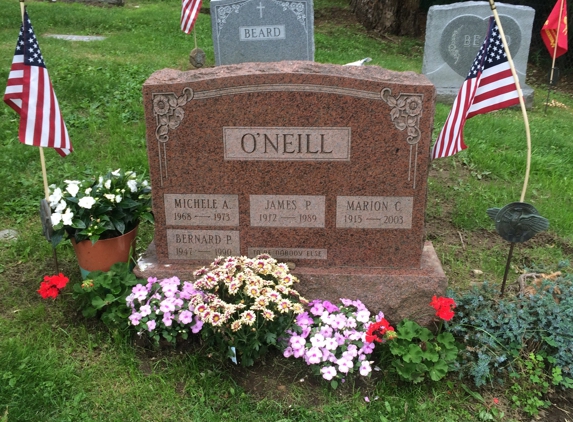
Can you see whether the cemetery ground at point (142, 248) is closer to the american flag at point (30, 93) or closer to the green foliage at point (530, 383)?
the green foliage at point (530, 383)

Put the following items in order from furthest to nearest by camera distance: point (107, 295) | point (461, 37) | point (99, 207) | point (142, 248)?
1. point (461, 37)
2. point (142, 248)
3. point (99, 207)
4. point (107, 295)

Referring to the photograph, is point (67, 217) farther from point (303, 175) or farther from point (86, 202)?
point (303, 175)

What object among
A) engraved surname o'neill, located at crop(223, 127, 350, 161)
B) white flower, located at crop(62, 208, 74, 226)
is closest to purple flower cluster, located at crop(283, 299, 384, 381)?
engraved surname o'neill, located at crop(223, 127, 350, 161)

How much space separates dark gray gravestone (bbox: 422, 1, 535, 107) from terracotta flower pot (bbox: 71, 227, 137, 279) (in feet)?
22.1

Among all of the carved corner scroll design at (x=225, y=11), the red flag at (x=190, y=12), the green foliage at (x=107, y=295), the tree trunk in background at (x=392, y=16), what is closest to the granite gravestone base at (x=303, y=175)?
the green foliage at (x=107, y=295)

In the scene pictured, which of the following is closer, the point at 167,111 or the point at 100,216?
the point at 167,111

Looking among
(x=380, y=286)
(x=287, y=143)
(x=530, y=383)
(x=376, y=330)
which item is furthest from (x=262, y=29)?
(x=530, y=383)

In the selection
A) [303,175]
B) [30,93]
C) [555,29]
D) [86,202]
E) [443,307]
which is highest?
[30,93]

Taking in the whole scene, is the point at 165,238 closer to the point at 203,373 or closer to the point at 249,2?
the point at 203,373

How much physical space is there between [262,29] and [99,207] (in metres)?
5.21

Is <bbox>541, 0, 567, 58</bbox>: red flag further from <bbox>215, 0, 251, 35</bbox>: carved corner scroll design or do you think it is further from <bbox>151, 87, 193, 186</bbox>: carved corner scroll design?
Result: <bbox>151, 87, 193, 186</bbox>: carved corner scroll design

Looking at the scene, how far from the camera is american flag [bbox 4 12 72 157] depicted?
11.6 feet

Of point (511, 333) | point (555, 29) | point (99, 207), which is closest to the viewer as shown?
point (511, 333)

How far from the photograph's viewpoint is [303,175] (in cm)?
349
